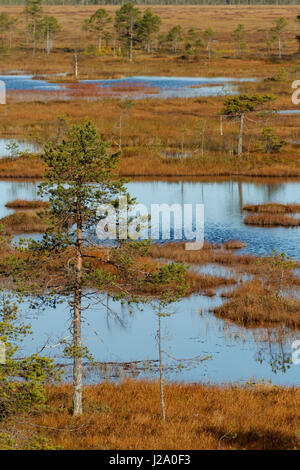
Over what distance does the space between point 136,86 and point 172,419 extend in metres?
88.9

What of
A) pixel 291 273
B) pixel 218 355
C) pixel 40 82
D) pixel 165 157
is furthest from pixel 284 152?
pixel 40 82

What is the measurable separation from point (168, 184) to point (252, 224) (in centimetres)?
1353

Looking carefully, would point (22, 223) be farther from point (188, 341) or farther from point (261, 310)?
point (261, 310)

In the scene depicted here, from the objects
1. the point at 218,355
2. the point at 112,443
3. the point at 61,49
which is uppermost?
the point at 61,49

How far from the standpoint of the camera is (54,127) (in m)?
70.4

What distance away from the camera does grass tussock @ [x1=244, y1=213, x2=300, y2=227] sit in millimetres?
43812

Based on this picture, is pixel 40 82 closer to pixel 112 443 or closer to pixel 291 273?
pixel 291 273

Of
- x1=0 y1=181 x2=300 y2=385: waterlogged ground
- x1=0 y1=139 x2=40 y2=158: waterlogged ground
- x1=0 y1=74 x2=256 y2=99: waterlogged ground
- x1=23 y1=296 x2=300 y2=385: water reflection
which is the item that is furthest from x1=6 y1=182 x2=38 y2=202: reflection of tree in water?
x1=0 y1=74 x2=256 y2=99: waterlogged ground

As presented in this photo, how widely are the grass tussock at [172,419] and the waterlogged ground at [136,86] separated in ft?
228

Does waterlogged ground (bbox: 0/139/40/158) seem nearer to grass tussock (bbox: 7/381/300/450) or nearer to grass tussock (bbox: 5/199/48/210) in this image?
grass tussock (bbox: 5/199/48/210)

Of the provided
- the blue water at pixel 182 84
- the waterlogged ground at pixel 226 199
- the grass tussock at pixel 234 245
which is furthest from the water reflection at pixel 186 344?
the blue water at pixel 182 84

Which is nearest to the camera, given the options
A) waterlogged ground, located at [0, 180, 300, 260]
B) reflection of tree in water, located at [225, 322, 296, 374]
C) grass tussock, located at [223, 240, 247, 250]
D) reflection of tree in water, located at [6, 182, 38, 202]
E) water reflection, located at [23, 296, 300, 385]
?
water reflection, located at [23, 296, 300, 385]

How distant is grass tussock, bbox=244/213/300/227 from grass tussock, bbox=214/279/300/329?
15595 mm

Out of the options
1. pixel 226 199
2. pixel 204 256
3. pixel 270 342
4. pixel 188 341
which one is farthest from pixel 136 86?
pixel 270 342
